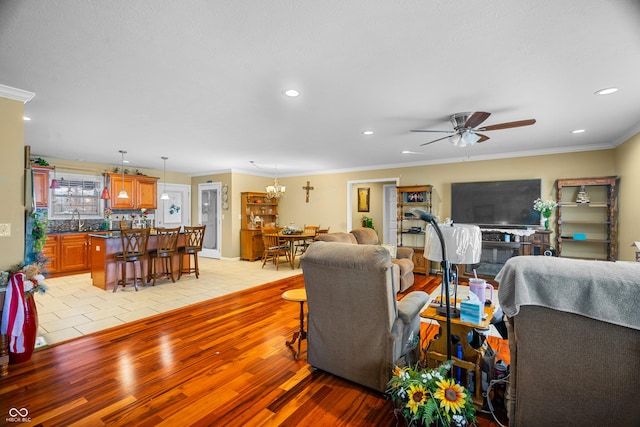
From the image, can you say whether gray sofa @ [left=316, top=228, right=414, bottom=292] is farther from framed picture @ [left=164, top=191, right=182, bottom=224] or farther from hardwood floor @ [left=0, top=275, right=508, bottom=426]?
framed picture @ [left=164, top=191, right=182, bottom=224]

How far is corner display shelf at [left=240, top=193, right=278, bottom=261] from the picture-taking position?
7.68 m

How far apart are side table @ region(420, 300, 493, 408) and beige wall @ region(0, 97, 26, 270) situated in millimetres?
3679

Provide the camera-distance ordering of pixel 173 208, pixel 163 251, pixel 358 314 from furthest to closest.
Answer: pixel 173 208 < pixel 163 251 < pixel 358 314

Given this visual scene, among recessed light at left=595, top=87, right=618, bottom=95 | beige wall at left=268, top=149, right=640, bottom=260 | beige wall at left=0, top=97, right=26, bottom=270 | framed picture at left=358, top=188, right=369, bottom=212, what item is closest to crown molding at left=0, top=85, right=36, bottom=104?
beige wall at left=0, top=97, right=26, bottom=270

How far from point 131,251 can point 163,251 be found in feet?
1.69

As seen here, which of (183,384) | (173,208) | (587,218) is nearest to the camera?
(183,384)

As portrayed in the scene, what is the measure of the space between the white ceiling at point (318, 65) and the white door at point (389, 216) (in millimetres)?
4230

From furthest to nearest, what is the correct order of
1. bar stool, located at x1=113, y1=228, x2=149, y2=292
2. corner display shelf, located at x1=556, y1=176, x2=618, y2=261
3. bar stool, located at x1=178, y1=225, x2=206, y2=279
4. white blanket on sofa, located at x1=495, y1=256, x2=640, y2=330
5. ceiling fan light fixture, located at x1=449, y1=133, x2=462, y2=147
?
bar stool, located at x1=178, y1=225, x2=206, y2=279 → bar stool, located at x1=113, y1=228, x2=149, y2=292 → corner display shelf, located at x1=556, y1=176, x2=618, y2=261 → ceiling fan light fixture, located at x1=449, y1=133, x2=462, y2=147 → white blanket on sofa, located at x1=495, y1=256, x2=640, y2=330

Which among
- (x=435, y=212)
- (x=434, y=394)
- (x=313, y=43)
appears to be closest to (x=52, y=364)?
(x=434, y=394)

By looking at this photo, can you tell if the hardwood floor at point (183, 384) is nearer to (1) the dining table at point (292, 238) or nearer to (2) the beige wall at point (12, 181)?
(2) the beige wall at point (12, 181)

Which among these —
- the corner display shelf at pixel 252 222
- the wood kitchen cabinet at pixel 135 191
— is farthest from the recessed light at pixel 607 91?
the wood kitchen cabinet at pixel 135 191

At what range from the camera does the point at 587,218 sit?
195 inches

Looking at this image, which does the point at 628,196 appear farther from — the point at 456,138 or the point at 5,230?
the point at 5,230

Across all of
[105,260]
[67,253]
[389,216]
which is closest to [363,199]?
[389,216]
